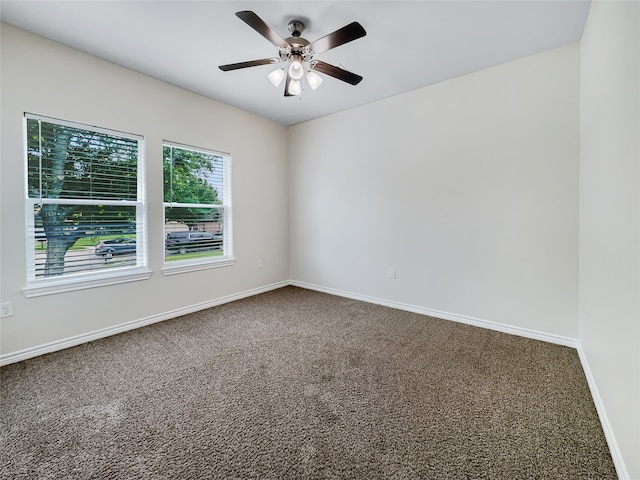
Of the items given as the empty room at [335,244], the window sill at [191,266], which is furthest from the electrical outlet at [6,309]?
the window sill at [191,266]

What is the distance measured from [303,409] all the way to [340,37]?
2.38m

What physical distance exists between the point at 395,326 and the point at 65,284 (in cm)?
316

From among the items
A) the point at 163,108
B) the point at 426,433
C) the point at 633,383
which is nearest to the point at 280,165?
the point at 163,108

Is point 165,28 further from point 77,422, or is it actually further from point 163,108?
point 77,422

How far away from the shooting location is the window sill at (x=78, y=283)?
7.79 feet

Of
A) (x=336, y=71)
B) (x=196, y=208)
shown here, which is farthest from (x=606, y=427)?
(x=196, y=208)

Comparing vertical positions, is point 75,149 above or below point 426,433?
above

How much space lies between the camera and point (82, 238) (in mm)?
2666

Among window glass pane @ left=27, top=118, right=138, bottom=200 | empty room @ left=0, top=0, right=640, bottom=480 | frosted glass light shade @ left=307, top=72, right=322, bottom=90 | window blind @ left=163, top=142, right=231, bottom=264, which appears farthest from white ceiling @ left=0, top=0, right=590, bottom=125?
window blind @ left=163, top=142, right=231, bottom=264

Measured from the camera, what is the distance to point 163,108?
123 inches

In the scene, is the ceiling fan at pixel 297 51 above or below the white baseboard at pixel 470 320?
above

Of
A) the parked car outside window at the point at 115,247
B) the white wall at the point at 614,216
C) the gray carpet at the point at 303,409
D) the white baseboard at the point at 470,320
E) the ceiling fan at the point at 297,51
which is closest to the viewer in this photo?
the white wall at the point at 614,216

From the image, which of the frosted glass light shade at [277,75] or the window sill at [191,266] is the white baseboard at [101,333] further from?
the frosted glass light shade at [277,75]

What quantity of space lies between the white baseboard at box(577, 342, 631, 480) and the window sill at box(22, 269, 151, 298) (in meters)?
3.73
